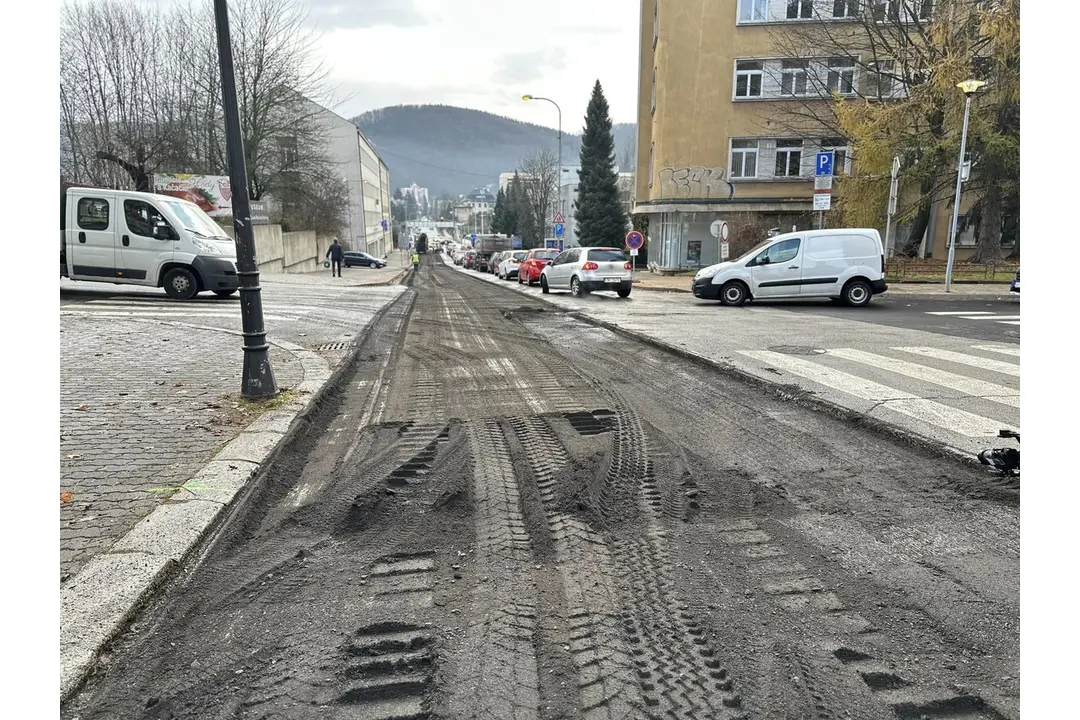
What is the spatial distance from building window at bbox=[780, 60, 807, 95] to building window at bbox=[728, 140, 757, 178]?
3047 mm

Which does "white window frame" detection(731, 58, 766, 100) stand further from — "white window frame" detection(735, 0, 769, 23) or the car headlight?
the car headlight

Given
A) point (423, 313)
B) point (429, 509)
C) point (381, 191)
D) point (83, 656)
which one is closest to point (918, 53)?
point (423, 313)

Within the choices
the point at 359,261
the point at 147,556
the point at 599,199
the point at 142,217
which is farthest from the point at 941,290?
the point at 359,261

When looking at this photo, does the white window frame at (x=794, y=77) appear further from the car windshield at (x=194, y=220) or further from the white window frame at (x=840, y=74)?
the car windshield at (x=194, y=220)

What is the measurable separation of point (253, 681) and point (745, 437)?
403cm

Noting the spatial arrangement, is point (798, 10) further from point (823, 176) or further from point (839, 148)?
point (823, 176)

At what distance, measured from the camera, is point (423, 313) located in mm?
15734

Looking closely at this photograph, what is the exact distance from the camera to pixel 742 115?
33.9 m

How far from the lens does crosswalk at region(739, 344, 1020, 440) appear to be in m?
5.51

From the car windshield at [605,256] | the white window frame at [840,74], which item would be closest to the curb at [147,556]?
the car windshield at [605,256]

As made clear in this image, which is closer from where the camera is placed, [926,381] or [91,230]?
[926,381]

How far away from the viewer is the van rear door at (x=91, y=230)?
14.4 meters

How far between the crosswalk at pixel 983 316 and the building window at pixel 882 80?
1913 cm

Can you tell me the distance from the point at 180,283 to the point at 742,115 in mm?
29102
